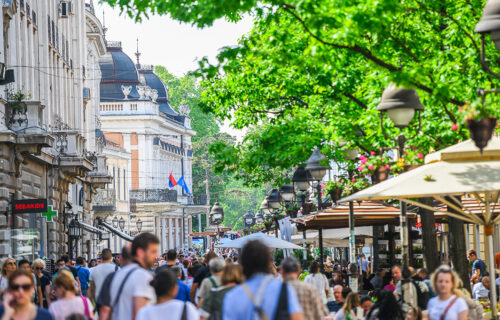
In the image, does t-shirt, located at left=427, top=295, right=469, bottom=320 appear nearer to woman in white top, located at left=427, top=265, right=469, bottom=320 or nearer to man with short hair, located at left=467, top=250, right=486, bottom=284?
woman in white top, located at left=427, top=265, right=469, bottom=320

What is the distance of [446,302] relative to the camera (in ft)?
30.8

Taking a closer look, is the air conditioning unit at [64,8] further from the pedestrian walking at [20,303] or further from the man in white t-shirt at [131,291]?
the pedestrian walking at [20,303]

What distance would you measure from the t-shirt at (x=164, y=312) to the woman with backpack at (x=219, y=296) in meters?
0.73

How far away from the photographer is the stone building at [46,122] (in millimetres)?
25547

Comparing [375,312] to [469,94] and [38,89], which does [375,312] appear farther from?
[38,89]

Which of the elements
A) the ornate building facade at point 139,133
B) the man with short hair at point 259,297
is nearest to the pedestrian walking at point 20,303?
the man with short hair at point 259,297

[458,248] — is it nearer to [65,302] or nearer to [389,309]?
[389,309]

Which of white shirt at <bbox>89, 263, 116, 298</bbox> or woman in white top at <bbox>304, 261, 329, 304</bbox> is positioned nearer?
white shirt at <bbox>89, 263, 116, 298</bbox>

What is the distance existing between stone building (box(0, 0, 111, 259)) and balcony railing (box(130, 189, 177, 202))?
2852 cm

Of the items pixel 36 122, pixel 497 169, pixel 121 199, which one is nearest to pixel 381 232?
pixel 36 122

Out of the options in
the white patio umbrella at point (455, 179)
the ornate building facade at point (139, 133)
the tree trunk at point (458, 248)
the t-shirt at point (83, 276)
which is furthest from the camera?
the ornate building facade at point (139, 133)

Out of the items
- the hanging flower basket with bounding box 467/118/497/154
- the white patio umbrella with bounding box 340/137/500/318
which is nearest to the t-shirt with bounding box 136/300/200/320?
the white patio umbrella with bounding box 340/137/500/318

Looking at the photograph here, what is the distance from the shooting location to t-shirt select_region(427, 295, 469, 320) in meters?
9.29

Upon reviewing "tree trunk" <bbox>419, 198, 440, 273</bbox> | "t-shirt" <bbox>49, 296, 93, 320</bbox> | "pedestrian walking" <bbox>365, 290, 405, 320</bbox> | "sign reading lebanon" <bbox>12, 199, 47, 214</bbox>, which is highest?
"sign reading lebanon" <bbox>12, 199, 47, 214</bbox>
